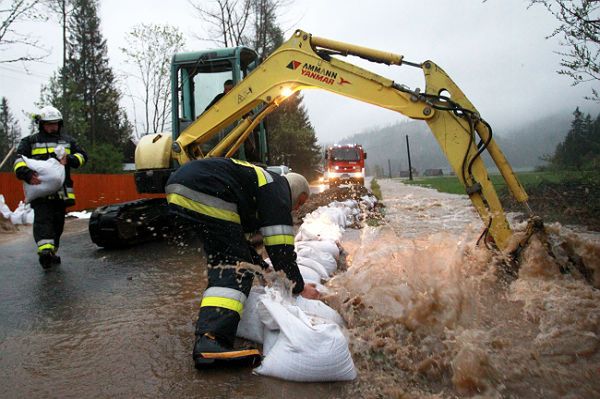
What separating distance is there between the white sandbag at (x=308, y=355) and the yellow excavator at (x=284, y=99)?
208cm

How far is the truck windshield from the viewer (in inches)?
824

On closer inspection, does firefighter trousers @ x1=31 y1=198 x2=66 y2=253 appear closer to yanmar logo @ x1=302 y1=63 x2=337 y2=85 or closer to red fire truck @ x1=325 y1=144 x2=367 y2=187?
yanmar logo @ x1=302 y1=63 x2=337 y2=85

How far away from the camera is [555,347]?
2.32m

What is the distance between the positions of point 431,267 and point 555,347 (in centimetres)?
96

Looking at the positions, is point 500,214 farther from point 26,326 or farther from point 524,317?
point 26,326

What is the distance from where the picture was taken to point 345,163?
820 inches

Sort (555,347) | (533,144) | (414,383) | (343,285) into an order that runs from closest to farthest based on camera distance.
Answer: (414,383) → (555,347) → (343,285) → (533,144)

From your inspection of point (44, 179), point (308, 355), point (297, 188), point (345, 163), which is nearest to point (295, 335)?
point (308, 355)

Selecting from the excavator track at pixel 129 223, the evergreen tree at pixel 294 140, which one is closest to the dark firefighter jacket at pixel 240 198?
the excavator track at pixel 129 223

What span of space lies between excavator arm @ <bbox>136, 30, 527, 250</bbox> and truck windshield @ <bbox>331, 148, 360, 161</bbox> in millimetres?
16307

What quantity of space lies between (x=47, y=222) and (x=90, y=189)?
38.0 ft

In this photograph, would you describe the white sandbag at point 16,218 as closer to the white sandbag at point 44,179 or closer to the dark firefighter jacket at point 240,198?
the white sandbag at point 44,179

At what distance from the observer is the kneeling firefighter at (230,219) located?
7.47ft

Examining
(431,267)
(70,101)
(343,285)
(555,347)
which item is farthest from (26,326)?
(70,101)
